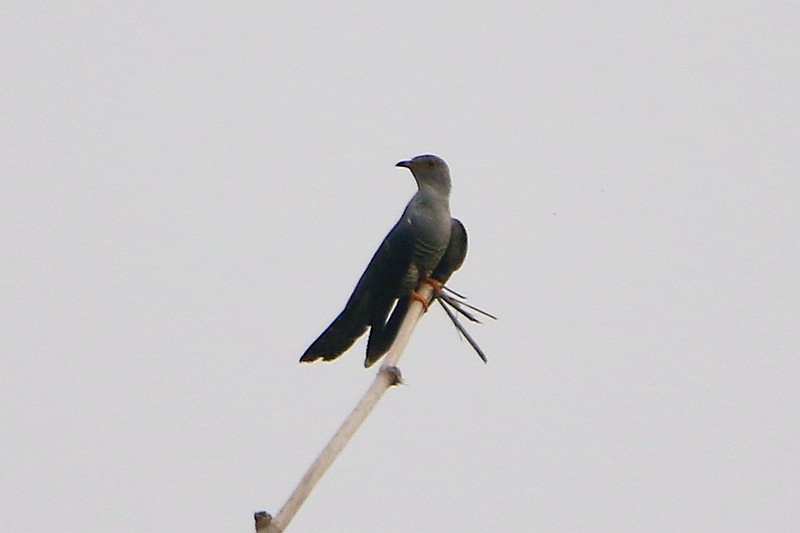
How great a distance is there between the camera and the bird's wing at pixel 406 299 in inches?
349

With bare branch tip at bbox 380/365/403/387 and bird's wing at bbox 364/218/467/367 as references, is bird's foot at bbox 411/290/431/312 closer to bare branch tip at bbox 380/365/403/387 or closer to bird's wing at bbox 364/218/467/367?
bird's wing at bbox 364/218/467/367

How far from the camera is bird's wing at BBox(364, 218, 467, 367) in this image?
Answer: 8.87 m

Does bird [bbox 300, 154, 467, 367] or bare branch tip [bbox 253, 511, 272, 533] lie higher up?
bird [bbox 300, 154, 467, 367]

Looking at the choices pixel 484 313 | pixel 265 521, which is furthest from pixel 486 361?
pixel 265 521

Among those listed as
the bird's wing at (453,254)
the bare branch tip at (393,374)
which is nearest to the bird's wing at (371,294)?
the bird's wing at (453,254)

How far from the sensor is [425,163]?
9.03 m

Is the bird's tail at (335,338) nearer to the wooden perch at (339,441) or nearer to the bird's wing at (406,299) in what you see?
the bird's wing at (406,299)

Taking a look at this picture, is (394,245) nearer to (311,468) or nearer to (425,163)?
(425,163)

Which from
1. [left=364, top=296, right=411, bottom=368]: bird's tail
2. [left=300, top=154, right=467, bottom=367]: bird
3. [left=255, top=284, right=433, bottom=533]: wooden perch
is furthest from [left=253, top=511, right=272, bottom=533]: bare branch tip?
[left=364, top=296, right=411, bottom=368]: bird's tail

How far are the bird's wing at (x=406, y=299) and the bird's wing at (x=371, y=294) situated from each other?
0.41 feet

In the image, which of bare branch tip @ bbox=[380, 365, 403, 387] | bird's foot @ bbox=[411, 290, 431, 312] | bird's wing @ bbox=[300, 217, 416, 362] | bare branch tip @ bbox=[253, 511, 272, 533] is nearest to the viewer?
bare branch tip @ bbox=[253, 511, 272, 533]

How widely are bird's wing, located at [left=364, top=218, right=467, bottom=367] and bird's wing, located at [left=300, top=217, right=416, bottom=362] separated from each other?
4.9 inches

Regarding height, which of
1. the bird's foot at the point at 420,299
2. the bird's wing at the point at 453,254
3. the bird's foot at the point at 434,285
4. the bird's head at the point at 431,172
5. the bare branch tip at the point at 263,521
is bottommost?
the bare branch tip at the point at 263,521

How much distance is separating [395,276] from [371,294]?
0.22 meters
